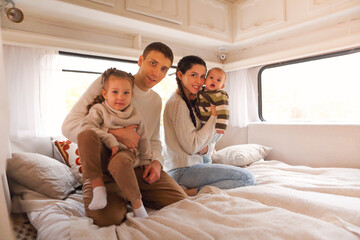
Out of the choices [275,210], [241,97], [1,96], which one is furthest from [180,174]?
[241,97]

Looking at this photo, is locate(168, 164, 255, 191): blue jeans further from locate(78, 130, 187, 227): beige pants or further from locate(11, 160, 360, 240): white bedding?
locate(78, 130, 187, 227): beige pants

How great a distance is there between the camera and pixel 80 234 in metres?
0.98

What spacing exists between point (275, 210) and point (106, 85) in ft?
3.82

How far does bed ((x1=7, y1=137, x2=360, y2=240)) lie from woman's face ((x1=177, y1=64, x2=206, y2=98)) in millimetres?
784

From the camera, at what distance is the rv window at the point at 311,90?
2850mm

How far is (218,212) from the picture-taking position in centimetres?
119

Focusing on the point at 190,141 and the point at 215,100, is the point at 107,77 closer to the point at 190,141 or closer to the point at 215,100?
the point at 190,141

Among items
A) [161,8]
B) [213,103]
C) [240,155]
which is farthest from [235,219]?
[161,8]

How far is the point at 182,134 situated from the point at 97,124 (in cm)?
64

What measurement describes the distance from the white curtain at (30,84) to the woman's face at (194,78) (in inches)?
50.9

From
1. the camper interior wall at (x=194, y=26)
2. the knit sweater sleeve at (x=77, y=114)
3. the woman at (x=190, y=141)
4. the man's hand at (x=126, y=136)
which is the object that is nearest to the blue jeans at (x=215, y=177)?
the woman at (x=190, y=141)

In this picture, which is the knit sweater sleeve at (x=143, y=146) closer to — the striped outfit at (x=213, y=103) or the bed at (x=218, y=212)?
the bed at (x=218, y=212)

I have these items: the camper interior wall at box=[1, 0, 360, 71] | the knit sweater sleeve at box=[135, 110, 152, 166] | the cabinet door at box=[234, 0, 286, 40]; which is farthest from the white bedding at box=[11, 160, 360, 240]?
the cabinet door at box=[234, 0, 286, 40]

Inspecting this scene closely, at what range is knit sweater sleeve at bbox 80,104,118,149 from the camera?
4.24 ft
